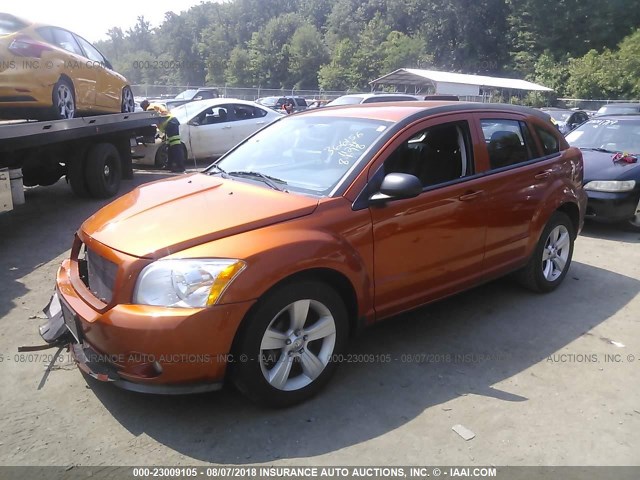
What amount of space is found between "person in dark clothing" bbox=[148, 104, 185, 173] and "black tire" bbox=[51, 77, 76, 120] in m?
2.73

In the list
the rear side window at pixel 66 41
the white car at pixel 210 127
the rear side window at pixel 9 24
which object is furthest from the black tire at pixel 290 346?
the white car at pixel 210 127

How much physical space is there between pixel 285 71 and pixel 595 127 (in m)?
73.0

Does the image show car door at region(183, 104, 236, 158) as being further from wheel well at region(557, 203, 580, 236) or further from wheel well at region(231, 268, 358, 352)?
wheel well at region(231, 268, 358, 352)

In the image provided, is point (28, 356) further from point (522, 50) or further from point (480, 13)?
point (480, 13)

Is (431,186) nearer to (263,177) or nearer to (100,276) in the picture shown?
(263,177)

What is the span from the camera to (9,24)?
6.72 m

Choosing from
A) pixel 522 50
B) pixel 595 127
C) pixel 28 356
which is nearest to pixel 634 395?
pixel 28 356

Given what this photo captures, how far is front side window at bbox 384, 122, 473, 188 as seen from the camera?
376cm

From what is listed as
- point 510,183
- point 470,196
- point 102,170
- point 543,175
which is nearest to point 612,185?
point 543,175

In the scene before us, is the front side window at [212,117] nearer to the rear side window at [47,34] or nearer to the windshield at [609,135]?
the rear side window at [47,34]

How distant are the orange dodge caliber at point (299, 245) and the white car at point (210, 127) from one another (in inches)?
311

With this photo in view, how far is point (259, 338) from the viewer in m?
2.87

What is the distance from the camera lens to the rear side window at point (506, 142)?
169 inches

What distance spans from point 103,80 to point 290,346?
7.71m
